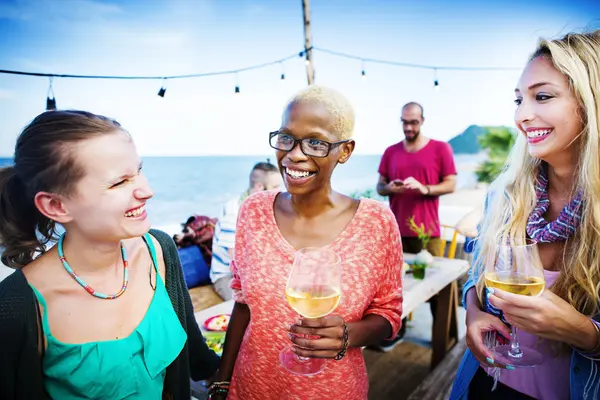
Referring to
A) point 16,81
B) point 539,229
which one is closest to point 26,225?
point 539,229

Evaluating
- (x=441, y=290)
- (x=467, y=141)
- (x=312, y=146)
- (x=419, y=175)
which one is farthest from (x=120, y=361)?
(x=467, y=141)

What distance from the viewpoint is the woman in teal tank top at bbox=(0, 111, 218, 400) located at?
1124mm

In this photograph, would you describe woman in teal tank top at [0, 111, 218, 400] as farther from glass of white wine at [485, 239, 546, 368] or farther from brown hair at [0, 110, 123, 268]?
glass of white wine at [485, 239, 546, 368]

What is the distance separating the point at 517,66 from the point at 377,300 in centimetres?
1171

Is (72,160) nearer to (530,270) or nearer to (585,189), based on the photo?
(530,270)

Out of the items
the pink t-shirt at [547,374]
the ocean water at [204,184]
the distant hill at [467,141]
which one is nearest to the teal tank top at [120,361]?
the pink t-shirt at [547,374]

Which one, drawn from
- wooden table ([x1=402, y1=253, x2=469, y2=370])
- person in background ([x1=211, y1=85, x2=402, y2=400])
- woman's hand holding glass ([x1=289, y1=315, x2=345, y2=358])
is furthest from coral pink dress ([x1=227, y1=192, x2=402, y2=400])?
wooden table ([x1=402, y1=253, x2=469, y2=370])

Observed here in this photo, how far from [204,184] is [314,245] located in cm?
3553

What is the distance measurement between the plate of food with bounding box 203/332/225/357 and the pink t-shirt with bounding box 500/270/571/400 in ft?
4.88

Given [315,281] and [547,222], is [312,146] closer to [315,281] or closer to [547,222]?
[315,281]

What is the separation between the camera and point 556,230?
1.29m

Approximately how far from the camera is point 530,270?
113 centimetres

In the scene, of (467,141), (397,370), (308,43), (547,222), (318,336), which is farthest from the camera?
(467,141)

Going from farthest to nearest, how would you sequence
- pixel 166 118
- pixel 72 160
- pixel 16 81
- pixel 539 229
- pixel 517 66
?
pixel 166 118 → pixel 517 66 → pixel 16 81 → pixel 539 229 → pixel 72 160
